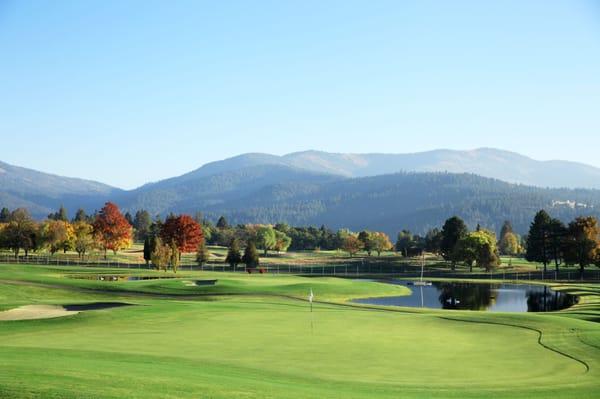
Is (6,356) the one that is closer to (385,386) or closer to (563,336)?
(385,386)

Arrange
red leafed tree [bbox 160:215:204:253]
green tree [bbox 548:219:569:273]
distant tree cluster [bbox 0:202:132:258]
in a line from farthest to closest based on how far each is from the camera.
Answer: distant tree cluster [bbox 0:202:132:258] → red leafed tree [bbox 160:215:204:253] → green tree [bbox 548:219:569:273]

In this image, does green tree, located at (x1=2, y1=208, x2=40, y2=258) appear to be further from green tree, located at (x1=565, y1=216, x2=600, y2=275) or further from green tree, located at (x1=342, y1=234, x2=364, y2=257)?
green tree, located at (x1=565, y1=216, x2=600, y2=275)

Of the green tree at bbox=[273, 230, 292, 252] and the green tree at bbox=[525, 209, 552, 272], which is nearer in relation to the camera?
the green tree at bbox=[525, 209, 552, 272]

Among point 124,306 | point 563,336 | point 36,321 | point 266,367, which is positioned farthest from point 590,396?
point 124,306

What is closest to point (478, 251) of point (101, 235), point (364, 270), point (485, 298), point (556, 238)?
point (556, 238)

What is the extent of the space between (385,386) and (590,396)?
715 centimetres

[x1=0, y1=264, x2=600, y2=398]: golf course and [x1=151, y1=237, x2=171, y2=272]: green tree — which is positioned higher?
[x1=151, y1=237, x2=171, y2=272]: green tree

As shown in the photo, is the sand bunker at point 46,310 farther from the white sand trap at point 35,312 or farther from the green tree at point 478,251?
the green tree at point 478,251

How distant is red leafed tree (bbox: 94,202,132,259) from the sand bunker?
89746mm

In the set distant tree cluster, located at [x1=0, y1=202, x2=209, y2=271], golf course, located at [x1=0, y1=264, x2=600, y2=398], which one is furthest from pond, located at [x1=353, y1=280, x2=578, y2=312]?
distant tree cluster, located at [x1=0, y1=202, x2=209, y2=271]

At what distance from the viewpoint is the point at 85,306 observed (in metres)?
53.8

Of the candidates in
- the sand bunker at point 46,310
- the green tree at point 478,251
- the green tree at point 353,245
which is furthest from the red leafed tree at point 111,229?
the sand bunker at point 46,310

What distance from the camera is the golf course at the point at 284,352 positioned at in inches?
894

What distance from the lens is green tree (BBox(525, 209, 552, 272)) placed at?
129 metres
